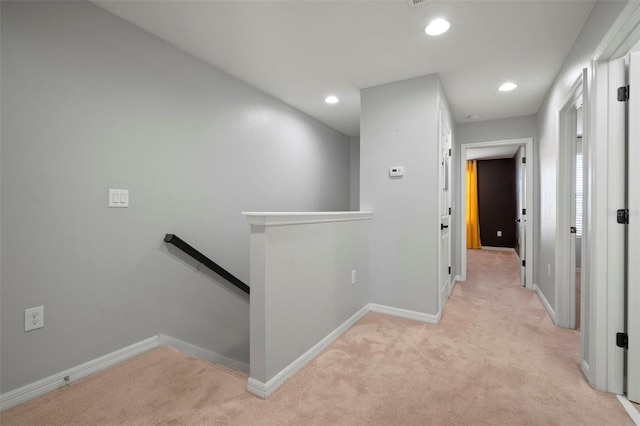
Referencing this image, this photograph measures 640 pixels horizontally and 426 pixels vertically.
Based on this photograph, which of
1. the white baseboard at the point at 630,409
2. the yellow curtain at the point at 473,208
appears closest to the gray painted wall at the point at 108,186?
the white baseboard at the point at 630,409

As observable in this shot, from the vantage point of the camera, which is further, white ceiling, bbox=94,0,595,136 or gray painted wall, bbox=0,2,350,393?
white ceiling, bbox=94,0,595,136

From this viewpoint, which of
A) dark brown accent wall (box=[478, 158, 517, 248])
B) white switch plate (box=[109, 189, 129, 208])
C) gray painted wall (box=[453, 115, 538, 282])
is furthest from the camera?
dark brown accent wall (box=[478, 158, 517, 248])

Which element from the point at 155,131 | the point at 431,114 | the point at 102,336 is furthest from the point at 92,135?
the point at 431,114

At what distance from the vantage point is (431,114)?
269 centimetres

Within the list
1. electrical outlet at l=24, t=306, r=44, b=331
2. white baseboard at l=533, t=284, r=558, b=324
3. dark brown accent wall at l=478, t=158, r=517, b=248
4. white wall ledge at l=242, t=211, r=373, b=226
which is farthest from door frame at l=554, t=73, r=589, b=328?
dark brown accent wall at l=478, t=158, r=517, b=248

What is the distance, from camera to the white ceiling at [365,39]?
1853mm

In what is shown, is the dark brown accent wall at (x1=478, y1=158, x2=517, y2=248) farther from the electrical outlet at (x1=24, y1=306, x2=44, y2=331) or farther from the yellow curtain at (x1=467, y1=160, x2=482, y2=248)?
the electrical outlet at (x1=24, y1=306, x2=44, y2=331)

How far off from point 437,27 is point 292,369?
2.52 meters

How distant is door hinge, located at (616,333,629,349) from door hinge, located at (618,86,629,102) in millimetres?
1294

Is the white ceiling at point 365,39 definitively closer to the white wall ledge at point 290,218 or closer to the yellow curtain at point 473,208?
the white wall ledge at point 290,218

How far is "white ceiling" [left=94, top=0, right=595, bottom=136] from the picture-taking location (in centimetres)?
185

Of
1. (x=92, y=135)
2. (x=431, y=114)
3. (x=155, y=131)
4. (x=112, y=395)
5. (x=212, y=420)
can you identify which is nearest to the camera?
(x=212, y=420)

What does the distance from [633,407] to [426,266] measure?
147 cm

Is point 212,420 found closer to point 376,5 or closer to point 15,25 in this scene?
point 15,25
